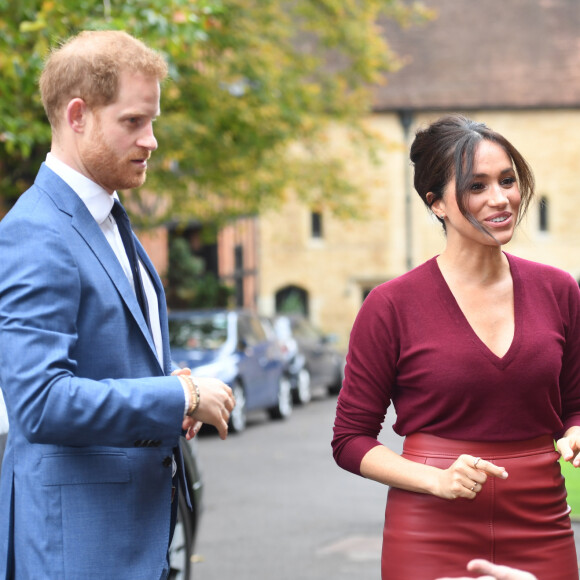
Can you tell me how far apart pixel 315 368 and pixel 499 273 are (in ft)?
61.4

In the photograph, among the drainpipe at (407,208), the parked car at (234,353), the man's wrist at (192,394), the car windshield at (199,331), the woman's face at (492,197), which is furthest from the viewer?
the drainpipe at (407,208)

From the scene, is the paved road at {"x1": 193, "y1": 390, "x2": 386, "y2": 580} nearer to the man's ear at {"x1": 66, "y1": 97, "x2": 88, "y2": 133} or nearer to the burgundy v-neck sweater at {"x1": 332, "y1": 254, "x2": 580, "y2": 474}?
the burgundy v-neck sweater at {"x1": 332, "y1": 254, "x2": 580, "y2": 474}

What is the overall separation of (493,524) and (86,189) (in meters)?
1.24

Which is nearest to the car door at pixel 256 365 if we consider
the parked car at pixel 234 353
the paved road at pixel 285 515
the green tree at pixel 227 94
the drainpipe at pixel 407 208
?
the parked car at pixel 234 353

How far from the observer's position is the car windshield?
51.2 feet

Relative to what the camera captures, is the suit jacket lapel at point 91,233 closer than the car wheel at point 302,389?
Yes

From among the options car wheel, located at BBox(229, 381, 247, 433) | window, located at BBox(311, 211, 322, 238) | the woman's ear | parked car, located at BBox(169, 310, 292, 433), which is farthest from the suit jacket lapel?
window, located at BBox(311, 211, 322, 238)

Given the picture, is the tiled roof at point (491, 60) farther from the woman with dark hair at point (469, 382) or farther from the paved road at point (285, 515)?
the woman with dark hair at point (469, 382)

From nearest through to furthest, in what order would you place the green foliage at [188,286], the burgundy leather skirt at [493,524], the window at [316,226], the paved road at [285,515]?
the burgundy leather skirt at [493,524] → the paved road at [285,515] → the green foliage at [188,286] → the window at [316,226]

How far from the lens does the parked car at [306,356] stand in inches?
798

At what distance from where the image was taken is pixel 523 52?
4616 cm

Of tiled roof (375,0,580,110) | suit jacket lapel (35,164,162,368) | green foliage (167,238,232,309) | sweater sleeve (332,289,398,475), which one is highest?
tiled roof (375,0,580,110)

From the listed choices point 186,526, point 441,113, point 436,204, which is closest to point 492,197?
point 436,204

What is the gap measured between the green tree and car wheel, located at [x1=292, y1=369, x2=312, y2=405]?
3055 millimetres
